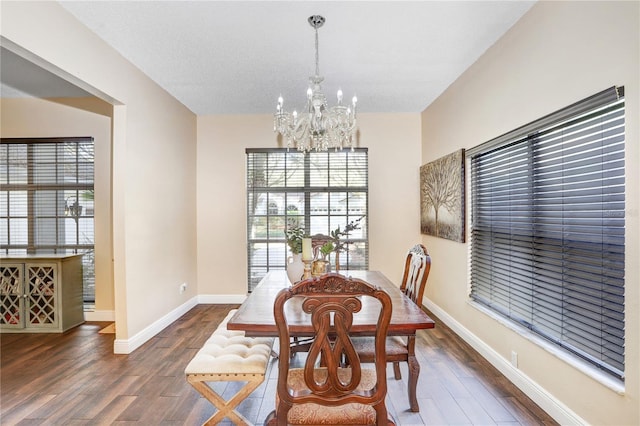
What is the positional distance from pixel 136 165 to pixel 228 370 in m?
2.41

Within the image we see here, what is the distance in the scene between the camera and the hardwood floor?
204 cm

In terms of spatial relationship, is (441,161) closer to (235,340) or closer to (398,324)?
(398,324)

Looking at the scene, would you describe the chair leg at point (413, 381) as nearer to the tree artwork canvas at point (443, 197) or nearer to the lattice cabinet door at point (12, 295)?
the tree artwork canvas at point (443, 197)

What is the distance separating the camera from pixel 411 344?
2.03m

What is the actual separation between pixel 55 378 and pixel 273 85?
11.2ft

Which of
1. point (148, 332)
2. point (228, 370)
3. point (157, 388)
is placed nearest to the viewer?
point (228, 370)

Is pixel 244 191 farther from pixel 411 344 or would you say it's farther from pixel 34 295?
pixel 411 344

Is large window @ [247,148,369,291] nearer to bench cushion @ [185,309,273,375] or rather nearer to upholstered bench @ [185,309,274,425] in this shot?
bench cushion @ [185,309,273,375]

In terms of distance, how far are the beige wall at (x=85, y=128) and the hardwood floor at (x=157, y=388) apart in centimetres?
81

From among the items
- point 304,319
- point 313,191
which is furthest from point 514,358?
point 313,191

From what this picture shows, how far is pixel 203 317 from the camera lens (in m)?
4.00

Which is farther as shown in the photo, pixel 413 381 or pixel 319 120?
pixel 319 120

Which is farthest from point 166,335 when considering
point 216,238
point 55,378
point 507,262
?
point 507,262

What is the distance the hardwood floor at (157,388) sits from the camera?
2041 millimetres
